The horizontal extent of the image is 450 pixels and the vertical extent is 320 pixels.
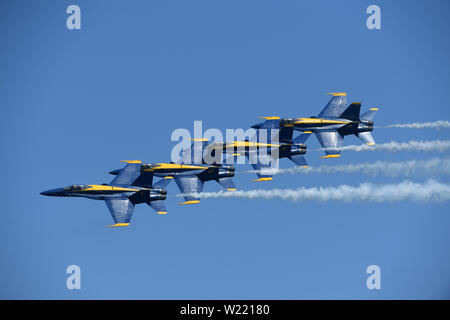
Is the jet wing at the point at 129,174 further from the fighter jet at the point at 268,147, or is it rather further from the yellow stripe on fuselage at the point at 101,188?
the fighter jet at the point at 268,147

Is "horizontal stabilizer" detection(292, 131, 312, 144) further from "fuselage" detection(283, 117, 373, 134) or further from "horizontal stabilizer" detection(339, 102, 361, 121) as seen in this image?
"horizontal stabilizer" detection(339, 102, 361, 121)

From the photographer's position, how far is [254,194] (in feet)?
375

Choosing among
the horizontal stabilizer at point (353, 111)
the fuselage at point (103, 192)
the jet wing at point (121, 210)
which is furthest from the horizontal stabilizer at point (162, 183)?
the horizontal stabilizer at point (353, 111)

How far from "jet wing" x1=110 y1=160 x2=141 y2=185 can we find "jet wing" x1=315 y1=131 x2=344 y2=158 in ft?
71.1

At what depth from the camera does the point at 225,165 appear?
114562 mm

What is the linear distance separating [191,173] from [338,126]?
60.0 ft

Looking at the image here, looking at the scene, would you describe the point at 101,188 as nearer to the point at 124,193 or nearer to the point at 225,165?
the point at 124,193

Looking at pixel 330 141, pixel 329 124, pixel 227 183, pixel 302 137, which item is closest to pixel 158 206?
pixel 227 183

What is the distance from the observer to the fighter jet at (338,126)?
116 meters

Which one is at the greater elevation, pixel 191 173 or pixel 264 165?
pixel 264 165

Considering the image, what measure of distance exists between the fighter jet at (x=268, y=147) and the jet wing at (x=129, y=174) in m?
9.30

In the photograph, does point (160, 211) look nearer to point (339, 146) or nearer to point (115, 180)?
point (115, 180)
